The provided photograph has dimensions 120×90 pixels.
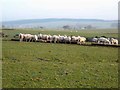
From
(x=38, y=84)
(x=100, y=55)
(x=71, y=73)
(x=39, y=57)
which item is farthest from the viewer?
(x=100, y=55)

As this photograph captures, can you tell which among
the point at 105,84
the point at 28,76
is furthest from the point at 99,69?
the point at 28,76

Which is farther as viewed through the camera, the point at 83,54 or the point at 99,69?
the point at 83,54

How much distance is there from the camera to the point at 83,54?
28.2 metres

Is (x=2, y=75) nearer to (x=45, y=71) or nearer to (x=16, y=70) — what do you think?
(x=16, y=70)

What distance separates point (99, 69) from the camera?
19859mm

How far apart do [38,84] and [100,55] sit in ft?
46.1

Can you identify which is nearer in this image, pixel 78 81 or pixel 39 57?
pixel 78 81

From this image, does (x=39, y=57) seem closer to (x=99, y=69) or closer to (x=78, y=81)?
(x=99, y=69)

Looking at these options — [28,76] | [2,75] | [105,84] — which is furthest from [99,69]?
[2,75]

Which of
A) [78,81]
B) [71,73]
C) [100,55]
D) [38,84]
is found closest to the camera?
[38,84]

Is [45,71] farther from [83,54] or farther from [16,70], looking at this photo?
[83,54]

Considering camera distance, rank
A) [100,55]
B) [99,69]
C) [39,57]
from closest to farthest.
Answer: [99,69] < [39,57] < [100,55]

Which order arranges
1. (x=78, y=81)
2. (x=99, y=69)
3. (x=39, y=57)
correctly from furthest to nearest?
(x=39, y=57)
(x=99, y=69)
(x=78, y=81)

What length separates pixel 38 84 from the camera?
14.9 metres
